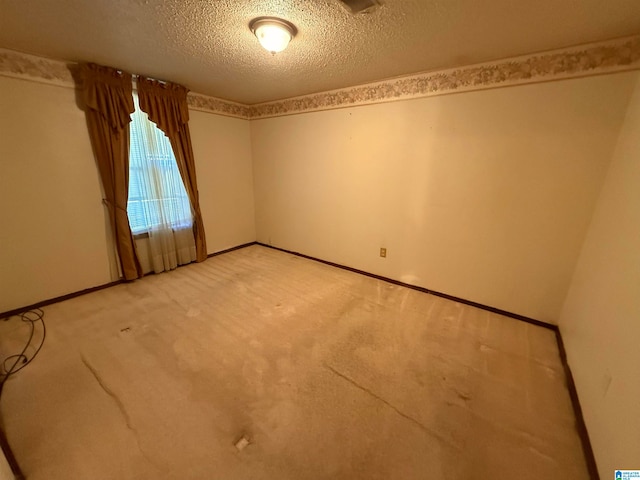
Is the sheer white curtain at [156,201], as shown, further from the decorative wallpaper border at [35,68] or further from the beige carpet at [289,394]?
the beige carpet at [289,394]

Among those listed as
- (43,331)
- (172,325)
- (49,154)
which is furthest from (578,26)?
(43,331)

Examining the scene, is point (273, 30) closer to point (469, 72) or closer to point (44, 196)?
point (469, 72)

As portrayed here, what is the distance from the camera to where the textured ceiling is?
1.42 metres

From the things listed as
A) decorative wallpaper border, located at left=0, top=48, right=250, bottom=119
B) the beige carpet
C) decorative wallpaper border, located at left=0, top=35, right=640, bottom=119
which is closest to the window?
decorative wallpaper border, located at left=0, top=48, right=250, bottom=119

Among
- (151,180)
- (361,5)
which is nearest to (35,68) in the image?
(151,180)

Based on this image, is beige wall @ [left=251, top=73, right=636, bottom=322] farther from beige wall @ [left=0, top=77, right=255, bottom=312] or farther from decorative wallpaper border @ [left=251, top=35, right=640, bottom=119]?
beige wall @ [left=0, top=77, right=255, bottom=312]

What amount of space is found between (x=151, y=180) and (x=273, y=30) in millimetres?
2176

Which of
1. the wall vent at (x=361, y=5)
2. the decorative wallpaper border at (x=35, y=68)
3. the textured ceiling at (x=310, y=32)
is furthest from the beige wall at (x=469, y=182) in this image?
the decorative wallpaper border at (x=35, y=68)

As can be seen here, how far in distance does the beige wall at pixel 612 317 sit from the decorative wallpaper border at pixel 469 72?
0.26m

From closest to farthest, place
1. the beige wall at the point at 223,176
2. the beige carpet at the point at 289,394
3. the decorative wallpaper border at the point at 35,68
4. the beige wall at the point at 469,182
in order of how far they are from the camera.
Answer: the beige carpet at the point at 289,394
the beige wall at the point at 469,182
the decorative wallpaper border at the point at 35,68
the beige wall at the point at 223,176

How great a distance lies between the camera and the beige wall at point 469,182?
1899 mm

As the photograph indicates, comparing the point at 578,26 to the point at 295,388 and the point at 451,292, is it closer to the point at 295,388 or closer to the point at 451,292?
the point at 451,292

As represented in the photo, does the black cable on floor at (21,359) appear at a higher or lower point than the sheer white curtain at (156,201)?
lower

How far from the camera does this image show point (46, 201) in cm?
231
